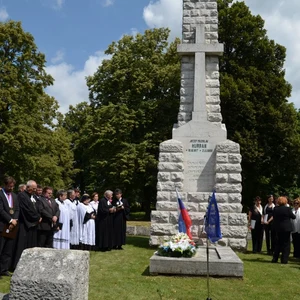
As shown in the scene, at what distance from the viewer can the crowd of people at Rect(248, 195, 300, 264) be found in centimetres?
1089

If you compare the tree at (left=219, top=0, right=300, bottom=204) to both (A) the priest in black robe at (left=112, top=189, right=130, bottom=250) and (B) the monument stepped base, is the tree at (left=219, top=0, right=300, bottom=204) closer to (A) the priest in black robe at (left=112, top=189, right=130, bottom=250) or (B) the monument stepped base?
(A) the priest in black robe at (left=112, top=189, right=130, bottom=250)

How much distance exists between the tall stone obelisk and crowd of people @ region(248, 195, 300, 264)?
3.29 ft

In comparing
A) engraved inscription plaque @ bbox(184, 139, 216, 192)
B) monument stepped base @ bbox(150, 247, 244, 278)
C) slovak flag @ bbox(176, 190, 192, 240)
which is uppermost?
engraved inscription plaque @ bbox(184, 139, 216, 192)

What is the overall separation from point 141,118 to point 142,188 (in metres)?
5.15

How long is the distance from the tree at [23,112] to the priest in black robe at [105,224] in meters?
13.7

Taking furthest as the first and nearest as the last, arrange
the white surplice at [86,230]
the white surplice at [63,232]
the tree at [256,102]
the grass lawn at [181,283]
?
the tree at [256,102] → the white surplice at [86,230] → the white surplice at [63,232] → the grass lawn at [181,283]

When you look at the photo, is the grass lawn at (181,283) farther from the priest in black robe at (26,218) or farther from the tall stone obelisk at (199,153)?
the tall stone obelisk at (199,153)

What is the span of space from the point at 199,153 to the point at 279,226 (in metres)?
3.14

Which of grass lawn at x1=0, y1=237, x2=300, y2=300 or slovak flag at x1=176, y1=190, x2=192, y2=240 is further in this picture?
slovak flag at x1=176, y1=190, x2=192, y2=240

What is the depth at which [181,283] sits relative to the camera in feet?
26.2

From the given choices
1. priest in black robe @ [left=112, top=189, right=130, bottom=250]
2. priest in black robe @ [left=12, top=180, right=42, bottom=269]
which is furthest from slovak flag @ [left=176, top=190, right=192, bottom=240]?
priest in black robe @ [left=12, top=180, right=42, bottom=269]

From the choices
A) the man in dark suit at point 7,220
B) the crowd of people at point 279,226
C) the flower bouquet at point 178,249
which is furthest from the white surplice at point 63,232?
the crowd of people at point 279,226

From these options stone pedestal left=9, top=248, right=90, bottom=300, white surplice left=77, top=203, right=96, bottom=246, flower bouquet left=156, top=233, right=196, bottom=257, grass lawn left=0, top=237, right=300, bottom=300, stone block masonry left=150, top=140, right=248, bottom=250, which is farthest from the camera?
white surplice left=77, top=203, right=96, bottom=246

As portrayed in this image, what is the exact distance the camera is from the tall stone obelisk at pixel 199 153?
11820mm
